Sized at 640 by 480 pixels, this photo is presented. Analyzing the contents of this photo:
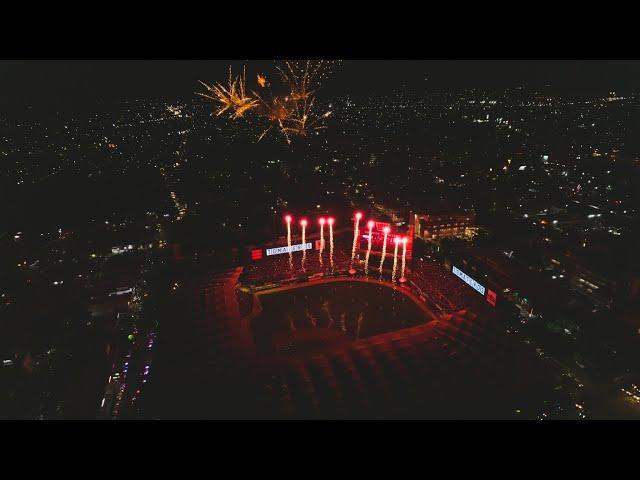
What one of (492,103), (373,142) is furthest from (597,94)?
(373,142)

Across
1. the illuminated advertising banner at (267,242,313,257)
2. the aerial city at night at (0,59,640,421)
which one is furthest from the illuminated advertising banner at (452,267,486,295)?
the illuminated advertising banner at (267,242,313,257)

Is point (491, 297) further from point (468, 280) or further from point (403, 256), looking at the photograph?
point (403, 256)

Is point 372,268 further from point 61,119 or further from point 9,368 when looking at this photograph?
point 61,119

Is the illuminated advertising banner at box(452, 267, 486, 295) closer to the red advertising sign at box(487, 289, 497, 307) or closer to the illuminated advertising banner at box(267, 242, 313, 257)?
A: the red advertising sign at box(487, 289, 497, 307)

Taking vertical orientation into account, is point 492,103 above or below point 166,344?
above

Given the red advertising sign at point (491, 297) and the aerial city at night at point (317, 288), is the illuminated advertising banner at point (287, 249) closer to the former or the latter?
the aerial city at night at point (317, 288)

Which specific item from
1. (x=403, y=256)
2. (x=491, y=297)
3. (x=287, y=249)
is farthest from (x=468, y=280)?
(x=287, y=249)

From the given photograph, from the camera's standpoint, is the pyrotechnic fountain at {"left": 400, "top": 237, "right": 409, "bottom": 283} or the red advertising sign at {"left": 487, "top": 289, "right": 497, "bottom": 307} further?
the pyrotechnic fountain at {"left": 400, "top": 237, "right": 409, "bottom": 283}
